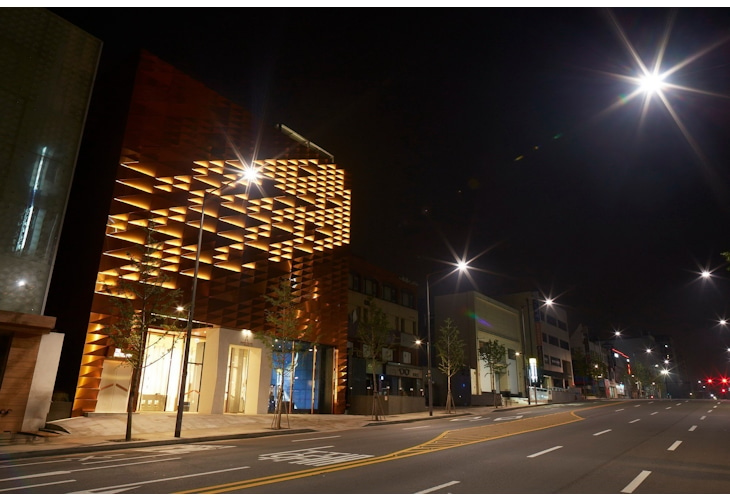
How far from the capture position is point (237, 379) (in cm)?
3111

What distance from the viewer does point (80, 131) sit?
26.2 m

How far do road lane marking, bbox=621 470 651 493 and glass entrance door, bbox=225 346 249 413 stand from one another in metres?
25.2

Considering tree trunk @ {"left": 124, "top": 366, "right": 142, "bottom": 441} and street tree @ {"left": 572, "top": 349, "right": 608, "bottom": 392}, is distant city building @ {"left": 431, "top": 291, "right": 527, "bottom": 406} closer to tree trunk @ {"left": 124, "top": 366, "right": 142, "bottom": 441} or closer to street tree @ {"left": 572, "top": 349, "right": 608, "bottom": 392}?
street tree @ {"left": 572, "top": 349, "right": 608, "bottom": 392}

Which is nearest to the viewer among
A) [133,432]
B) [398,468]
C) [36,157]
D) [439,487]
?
[439,487]

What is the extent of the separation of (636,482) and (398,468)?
488cm

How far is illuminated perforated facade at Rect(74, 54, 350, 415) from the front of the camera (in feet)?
84.1

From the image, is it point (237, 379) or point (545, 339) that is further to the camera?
point (545, 339)

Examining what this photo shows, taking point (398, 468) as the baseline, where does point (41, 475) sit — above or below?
below

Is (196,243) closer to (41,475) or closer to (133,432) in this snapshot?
(133,432)

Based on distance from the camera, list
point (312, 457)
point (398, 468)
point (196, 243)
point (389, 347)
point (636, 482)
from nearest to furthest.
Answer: point (636, 482) < point (398, 468) < point (312, 457) < point (196, 243) < point (389, 347)

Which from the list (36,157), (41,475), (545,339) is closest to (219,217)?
(36,157)

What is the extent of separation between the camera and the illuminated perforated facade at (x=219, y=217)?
2562 centimetres

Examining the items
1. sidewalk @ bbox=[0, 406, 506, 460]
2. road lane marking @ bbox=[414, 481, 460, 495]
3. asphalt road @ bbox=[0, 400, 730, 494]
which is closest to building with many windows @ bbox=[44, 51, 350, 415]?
sidewalk @ bbox=[0, 406, 506, 460]

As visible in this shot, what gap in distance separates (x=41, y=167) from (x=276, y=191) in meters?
15.2
